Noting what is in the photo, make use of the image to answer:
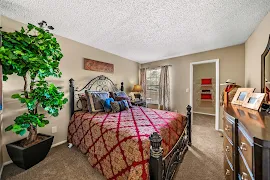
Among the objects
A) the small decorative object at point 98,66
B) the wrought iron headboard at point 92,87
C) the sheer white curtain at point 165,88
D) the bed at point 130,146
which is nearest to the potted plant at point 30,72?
the bed at point 130,146

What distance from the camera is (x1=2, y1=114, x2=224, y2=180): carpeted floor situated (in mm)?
1668

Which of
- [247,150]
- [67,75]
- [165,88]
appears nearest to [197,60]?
[165,88]

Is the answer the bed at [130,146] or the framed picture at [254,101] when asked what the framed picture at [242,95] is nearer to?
the framed picture at [254,101]

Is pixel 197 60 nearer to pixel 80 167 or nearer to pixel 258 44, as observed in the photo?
pixel 258 44

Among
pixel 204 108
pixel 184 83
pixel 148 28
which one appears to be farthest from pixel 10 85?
pixel 204 108

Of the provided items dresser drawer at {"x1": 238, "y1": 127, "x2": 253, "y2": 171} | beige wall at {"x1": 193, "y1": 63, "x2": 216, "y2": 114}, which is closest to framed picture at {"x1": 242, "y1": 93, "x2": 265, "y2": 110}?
dresser drawer at {"x1": 238, "y1": 127, "x2": 253, "y2": 171}

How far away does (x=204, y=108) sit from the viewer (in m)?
5.72

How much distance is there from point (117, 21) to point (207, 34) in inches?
71.3

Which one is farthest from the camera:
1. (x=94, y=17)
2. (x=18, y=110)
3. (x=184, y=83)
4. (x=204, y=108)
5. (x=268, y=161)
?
(x=204, y=108)

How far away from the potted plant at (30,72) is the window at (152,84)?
3.41 metres

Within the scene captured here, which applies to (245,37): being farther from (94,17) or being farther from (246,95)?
(94,17)

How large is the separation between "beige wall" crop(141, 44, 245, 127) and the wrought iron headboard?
1.89 metres

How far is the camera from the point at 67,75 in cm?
272

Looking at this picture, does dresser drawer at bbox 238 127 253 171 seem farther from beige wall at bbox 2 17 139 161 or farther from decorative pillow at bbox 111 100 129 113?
beige wall at bbox 2 17 139 161
